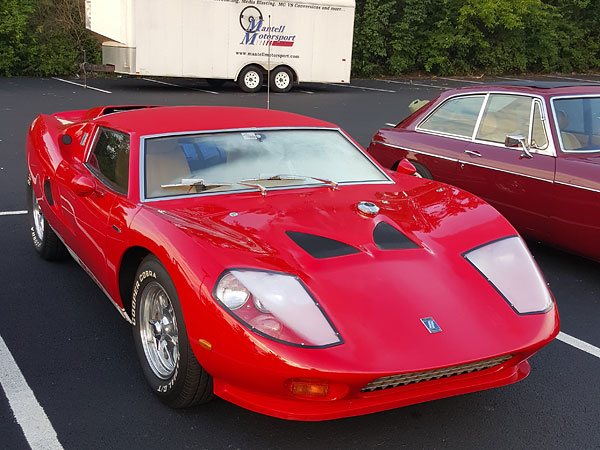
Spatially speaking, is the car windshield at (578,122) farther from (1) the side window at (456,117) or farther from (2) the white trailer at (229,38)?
(2) the white trailer at (229,38)

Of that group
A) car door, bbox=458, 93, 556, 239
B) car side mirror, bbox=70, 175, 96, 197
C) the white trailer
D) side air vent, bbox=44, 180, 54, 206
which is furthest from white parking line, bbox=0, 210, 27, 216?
the white trailer

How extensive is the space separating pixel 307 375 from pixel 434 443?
0.80 metres

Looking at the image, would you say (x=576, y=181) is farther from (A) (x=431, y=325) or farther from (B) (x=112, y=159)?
(B) (x=112, y=159)

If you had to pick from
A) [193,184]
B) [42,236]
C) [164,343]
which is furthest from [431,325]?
[42,236]

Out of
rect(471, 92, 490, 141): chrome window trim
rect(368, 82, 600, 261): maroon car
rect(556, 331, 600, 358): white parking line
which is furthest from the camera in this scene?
rect(471, 92, 490, 141): chrome window trim

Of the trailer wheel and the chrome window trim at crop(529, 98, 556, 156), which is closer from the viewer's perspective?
the chrome window trim at crop(529, 98, 556, 156)

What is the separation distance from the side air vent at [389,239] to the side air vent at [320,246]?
166 mm

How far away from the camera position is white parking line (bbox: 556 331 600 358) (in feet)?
13.0

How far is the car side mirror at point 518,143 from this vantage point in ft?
17.9

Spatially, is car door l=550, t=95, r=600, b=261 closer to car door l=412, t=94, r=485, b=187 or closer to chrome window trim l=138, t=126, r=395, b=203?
car door l=412, t=94, r=485, b=187

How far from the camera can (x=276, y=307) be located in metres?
2.72

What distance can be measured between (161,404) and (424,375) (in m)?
1.32

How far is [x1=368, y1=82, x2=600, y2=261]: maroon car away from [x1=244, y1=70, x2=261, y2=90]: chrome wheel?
566 inches

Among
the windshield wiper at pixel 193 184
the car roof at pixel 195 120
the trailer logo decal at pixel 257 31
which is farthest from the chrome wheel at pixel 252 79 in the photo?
the windshield wiper at pixel 193 184
